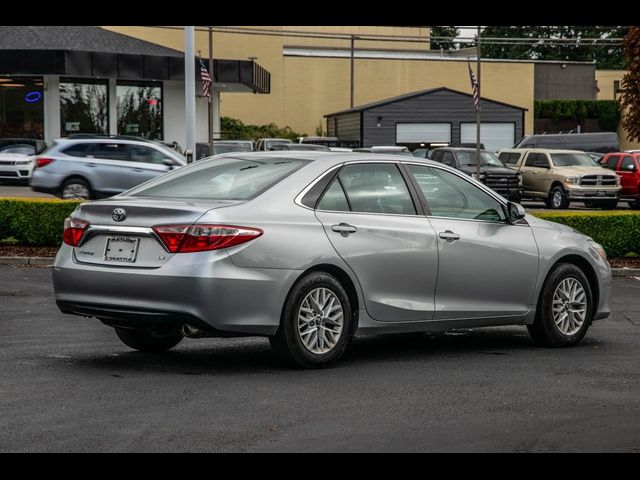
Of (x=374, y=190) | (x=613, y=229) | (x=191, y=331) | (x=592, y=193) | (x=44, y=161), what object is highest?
(x=44, y=161)

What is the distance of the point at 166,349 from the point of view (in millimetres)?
9711

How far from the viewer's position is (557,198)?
35562mm

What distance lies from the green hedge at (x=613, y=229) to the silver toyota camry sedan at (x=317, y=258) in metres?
8.39

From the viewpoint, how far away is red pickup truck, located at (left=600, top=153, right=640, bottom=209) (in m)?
36.9

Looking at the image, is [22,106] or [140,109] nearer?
[22,106]

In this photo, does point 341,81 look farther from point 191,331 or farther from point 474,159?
point 191,331

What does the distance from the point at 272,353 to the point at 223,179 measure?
1.49 meters

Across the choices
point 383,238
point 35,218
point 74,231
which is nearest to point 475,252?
point 383,238

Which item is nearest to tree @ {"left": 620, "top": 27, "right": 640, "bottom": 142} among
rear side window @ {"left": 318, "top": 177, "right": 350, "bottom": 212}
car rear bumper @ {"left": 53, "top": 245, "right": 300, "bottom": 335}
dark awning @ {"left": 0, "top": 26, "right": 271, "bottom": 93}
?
rear side window @ {"left": 318, "top": 177, "right": 350, "bottom": 212}

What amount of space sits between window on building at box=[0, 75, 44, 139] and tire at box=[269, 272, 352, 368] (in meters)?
36.0

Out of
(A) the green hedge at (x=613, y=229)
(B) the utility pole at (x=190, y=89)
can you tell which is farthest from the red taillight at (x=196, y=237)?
(B) the utility pole at (x=190, y=89)

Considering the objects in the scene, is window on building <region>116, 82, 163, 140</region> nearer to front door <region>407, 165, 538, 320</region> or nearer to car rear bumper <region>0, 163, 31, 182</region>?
car rear bumper <region>0, 163, 31, 182</region>

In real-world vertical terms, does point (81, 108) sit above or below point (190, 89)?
above

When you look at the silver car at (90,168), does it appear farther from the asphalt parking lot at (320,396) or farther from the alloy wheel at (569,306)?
the alloy wheel at (569,306)
